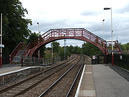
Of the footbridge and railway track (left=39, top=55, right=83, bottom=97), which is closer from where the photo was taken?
railway track (left=39, top=55, right=83, bottom=97)

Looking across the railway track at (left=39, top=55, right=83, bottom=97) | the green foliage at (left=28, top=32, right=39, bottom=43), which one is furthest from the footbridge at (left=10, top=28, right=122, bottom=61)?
the railway track at (left=39, top=55, right=83, bottom=97)

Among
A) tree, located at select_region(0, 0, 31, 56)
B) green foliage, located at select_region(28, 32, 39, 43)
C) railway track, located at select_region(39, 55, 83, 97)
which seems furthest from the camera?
green foliage, located at select_region(28, 32, 39, 43)

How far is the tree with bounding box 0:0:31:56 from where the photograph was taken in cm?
3371

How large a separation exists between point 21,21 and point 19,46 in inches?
180

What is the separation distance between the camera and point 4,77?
54.3 ft

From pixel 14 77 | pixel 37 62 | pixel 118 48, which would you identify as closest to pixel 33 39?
pixel 37 62

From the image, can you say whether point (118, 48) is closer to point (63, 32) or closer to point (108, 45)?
point (108, 45)

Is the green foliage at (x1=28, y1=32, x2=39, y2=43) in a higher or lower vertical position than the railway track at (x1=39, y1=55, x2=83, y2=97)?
higher

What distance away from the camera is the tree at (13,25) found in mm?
33713

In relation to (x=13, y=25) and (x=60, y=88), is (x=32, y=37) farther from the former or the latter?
(x=60, y=88)

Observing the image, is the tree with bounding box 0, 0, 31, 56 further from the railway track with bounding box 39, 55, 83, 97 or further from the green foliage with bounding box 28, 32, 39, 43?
the railway track with bounding box 39, 55, 83, 97

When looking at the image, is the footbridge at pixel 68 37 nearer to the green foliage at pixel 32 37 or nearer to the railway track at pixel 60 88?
the green foliage at pixel 32 37

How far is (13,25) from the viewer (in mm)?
36000

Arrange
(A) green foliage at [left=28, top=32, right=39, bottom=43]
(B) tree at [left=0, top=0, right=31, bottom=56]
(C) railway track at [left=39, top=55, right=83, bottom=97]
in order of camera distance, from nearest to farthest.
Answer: (C) railway track at [left=39, top=55, right=83, bottom=97]
(B) tree at [left=0, top=0, right=31, bottom=56]
(A) green foliage at [left=28, top=32, right=39, bottom=43]
